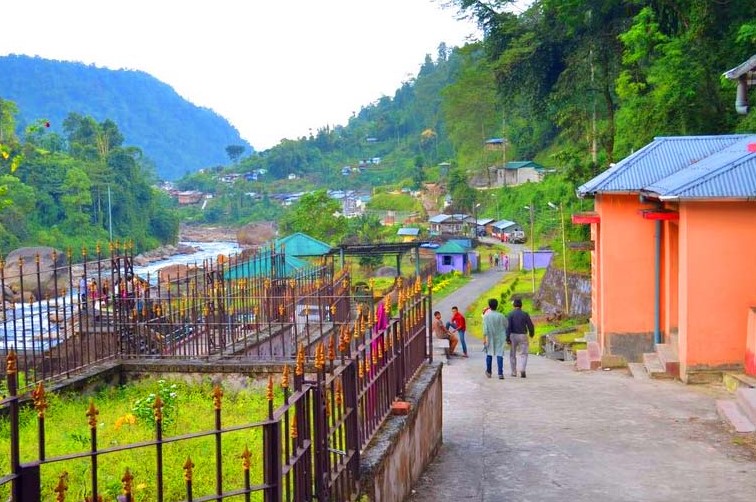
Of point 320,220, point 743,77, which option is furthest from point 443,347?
point 320,220

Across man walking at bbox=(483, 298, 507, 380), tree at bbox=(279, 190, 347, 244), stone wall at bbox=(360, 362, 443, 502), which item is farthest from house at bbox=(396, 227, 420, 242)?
stone wall at bbox=(360, 362, 443, 502)

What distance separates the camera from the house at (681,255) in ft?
41.0

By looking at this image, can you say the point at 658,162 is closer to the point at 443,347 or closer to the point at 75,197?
the point at 443,347

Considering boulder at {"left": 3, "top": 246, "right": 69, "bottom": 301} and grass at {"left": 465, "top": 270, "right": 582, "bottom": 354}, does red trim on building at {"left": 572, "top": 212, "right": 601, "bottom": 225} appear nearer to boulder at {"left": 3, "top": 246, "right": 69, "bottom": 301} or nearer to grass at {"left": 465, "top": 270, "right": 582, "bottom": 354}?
grass at {"left": 465, "top": 270, "right": 582, "bottom": 354}

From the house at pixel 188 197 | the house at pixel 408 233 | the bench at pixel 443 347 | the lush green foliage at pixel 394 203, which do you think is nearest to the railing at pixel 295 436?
the bench at pixel 443 347

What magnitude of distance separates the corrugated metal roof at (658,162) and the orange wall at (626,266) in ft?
1.58

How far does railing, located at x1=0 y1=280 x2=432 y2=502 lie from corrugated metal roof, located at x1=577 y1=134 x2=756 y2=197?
7619 millimetres

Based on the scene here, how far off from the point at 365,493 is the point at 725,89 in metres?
19.2

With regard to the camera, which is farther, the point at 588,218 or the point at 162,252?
the point at 162,252

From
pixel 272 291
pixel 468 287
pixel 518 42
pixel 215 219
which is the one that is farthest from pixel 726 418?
pixel 215 219

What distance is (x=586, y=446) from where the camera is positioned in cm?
931

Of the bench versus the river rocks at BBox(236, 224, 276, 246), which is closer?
the bench

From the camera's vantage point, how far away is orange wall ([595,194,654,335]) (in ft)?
51.6

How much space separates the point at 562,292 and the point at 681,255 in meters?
19.8
